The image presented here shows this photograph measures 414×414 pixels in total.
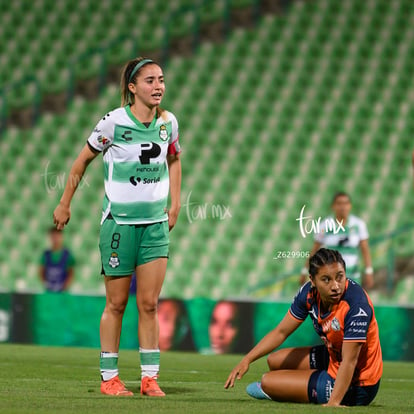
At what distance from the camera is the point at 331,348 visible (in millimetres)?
5277

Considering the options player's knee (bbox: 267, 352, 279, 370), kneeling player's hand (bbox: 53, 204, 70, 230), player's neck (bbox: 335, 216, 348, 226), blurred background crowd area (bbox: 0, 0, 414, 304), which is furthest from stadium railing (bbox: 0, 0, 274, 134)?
player's knee (bbox: 267, 352, 279, 370)

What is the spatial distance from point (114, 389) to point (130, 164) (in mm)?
1177

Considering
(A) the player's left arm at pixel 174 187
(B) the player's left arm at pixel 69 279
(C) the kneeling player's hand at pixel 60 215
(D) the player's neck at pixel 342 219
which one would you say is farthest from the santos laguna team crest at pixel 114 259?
(B) the player's left arm at pixel 69 279

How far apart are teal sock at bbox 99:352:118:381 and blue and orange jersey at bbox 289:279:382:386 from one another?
38.0 inches

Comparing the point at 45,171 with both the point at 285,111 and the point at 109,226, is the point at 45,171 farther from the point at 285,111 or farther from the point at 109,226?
the point at 109,226

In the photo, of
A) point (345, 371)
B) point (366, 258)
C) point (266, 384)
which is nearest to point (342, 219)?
point (366, 258)

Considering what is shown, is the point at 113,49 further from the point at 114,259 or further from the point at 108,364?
the point at 108,364

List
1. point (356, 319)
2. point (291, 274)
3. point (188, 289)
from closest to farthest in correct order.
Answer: point (356, 319) → point (291, 274) → point (188, 289)

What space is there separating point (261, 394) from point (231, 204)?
26.8 feet

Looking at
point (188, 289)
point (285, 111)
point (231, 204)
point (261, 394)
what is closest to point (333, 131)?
point (285, 111)

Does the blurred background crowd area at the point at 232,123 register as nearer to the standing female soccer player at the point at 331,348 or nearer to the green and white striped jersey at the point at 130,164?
the standing female soccer player at the point at 331,348

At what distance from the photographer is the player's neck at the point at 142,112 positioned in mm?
5477

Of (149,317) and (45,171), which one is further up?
(45,171)

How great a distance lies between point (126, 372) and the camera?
730 cm
